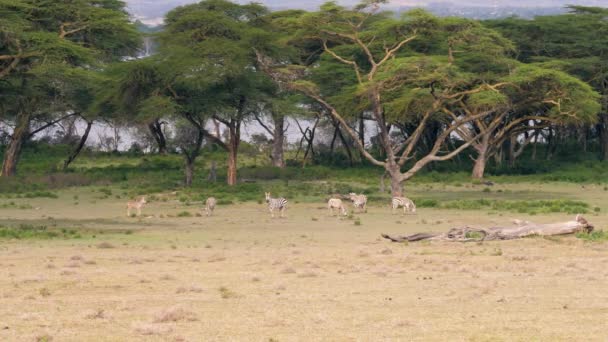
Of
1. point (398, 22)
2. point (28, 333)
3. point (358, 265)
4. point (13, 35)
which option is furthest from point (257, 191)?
point (28, 333)

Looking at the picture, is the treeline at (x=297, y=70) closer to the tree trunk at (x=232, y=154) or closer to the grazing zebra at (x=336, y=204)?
the tree trunk at (x=232, y=154)

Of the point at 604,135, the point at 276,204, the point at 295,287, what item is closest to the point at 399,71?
the point at 276,204

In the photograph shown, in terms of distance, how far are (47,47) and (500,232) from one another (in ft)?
47.9

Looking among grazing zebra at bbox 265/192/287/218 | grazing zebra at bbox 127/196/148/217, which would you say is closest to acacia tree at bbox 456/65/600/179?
grazing zebra at bbox 265/192/287/218

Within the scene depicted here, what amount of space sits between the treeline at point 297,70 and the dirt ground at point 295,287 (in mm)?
10290

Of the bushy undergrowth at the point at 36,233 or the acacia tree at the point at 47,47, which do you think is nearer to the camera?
the bushy undergrowth at the point at 36,233

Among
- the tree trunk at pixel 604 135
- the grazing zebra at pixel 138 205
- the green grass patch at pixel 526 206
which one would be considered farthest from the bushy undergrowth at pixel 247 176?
the grazing zebra at pixel 138 205

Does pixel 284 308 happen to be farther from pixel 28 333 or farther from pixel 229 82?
pixel 229 82

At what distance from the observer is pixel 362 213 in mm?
35281

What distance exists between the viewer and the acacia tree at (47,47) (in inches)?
1275

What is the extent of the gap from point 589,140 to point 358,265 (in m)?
59.2

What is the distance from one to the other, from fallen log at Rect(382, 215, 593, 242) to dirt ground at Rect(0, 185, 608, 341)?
15.0 inches

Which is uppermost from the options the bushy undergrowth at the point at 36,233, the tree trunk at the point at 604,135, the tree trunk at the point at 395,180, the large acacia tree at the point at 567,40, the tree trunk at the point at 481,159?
the large acacia tree at the point at 567,40

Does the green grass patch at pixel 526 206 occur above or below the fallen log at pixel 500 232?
above
